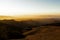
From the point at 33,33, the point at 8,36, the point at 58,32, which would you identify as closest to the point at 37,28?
the point at 33,33

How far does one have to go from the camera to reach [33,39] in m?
5.46

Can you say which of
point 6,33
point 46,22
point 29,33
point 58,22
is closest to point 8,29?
point 6,33

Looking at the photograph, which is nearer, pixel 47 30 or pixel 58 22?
pixel 58 22

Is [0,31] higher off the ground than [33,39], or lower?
higher

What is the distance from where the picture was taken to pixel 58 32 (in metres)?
6.27

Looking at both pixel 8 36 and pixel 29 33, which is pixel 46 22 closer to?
pixel 29 33

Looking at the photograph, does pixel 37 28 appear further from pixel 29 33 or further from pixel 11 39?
pixel 11 39

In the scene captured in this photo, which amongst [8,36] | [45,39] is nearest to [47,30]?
[45,39]

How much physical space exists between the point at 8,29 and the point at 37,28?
1203 mm

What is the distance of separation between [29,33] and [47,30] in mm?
831

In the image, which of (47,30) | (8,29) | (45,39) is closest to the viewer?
(45,39)

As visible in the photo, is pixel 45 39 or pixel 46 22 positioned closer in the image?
pixel 45 39

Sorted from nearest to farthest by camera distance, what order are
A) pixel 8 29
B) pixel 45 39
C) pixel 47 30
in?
pixel 45 39
pixel 8 29
pixel 47 30

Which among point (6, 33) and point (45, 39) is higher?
point (6, 33)
